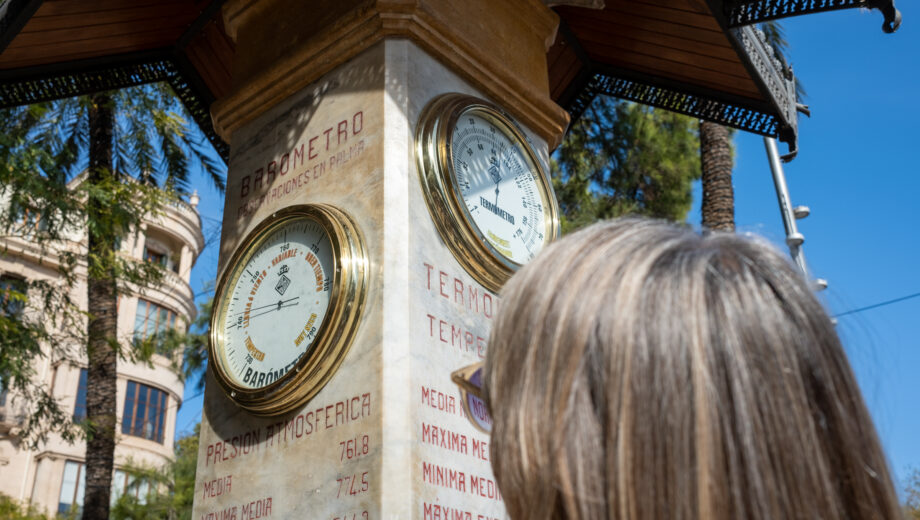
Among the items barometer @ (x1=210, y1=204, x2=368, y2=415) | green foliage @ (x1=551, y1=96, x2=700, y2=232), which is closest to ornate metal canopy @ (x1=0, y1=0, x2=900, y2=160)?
barometer @ (x1=210, y1=204, x2=368, y2=415)

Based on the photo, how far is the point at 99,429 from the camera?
1113 centimetres

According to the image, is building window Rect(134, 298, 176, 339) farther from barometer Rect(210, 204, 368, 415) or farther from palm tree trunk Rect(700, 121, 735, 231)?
barometer Rect(210, 204, 368, 415)

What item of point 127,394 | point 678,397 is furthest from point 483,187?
point 127,394

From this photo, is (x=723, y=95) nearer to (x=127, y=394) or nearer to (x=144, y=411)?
(x=127, y=394)

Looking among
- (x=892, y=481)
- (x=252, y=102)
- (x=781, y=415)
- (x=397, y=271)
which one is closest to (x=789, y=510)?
(x=781, y=415)

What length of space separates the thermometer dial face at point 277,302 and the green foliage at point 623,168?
8.10 m

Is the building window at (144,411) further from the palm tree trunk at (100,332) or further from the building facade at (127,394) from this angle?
the palm tree trunk at (100,332)

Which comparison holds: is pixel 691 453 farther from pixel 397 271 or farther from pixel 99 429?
pixel 99 429

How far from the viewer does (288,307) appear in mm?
3039

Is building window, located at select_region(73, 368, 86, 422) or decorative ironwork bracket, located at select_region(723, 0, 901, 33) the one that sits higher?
building window, located at select_region(73, 368, 86, 422)

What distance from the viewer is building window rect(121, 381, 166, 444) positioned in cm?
2956

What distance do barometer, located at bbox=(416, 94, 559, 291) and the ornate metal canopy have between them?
0.86m

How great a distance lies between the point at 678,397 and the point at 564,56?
3696 mm

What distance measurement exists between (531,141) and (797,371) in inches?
110
